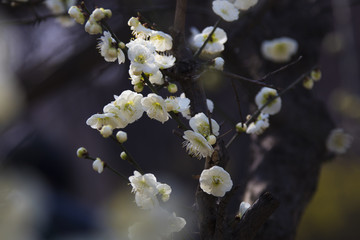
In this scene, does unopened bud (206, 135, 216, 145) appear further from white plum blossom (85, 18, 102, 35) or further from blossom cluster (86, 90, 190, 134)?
white plum blossom (85, 18, 102, 35)

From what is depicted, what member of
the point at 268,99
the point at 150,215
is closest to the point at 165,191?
the point at 150,215

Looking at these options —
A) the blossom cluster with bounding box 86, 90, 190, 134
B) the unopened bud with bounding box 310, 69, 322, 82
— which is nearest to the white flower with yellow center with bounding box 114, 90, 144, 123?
the blossom cluster with bounding box 86, 90, 190, 134

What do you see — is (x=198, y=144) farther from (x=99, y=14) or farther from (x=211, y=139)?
(x=99, y=14)

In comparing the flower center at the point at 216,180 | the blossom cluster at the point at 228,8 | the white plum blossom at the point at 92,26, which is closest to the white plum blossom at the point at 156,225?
the flower center at the point at 216,180

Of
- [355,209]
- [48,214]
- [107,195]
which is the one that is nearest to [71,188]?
[107,195]

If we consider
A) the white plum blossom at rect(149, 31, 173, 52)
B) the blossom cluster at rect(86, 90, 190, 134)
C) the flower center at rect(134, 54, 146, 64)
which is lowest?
the blossom cluster at rect(86, 90, 190, 134)

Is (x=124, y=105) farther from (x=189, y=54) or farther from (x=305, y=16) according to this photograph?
(x=305, y=16)
